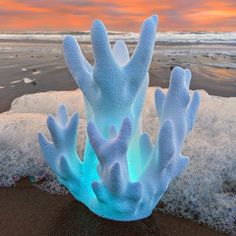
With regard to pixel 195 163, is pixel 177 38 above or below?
below

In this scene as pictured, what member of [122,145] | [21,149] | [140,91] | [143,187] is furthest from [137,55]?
[21,149]

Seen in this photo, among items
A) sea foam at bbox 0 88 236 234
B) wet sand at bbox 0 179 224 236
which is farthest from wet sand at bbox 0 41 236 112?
wet sand at bbox 0 179 224 236

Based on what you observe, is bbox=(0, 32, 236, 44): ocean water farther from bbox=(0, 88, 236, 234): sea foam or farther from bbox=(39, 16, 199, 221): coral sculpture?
bbox=(39, 16, 199, 221): coral sculpture

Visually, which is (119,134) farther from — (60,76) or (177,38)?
(177,38)

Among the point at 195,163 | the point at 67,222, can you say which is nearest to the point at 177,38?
the point at 195,163

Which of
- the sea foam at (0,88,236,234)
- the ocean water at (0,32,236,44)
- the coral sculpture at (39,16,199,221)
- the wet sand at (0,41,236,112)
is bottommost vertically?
the ocean water at (0,32,236,44)

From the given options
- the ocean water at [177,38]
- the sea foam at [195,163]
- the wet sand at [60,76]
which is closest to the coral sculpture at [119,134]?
the sea foam at [195,163]

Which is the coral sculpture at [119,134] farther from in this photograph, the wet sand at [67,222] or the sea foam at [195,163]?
the sea foam at [195,163]

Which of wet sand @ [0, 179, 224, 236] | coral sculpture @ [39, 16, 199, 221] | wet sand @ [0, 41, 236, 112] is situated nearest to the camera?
coral sculpture @ [39, 16, 199, 221]
